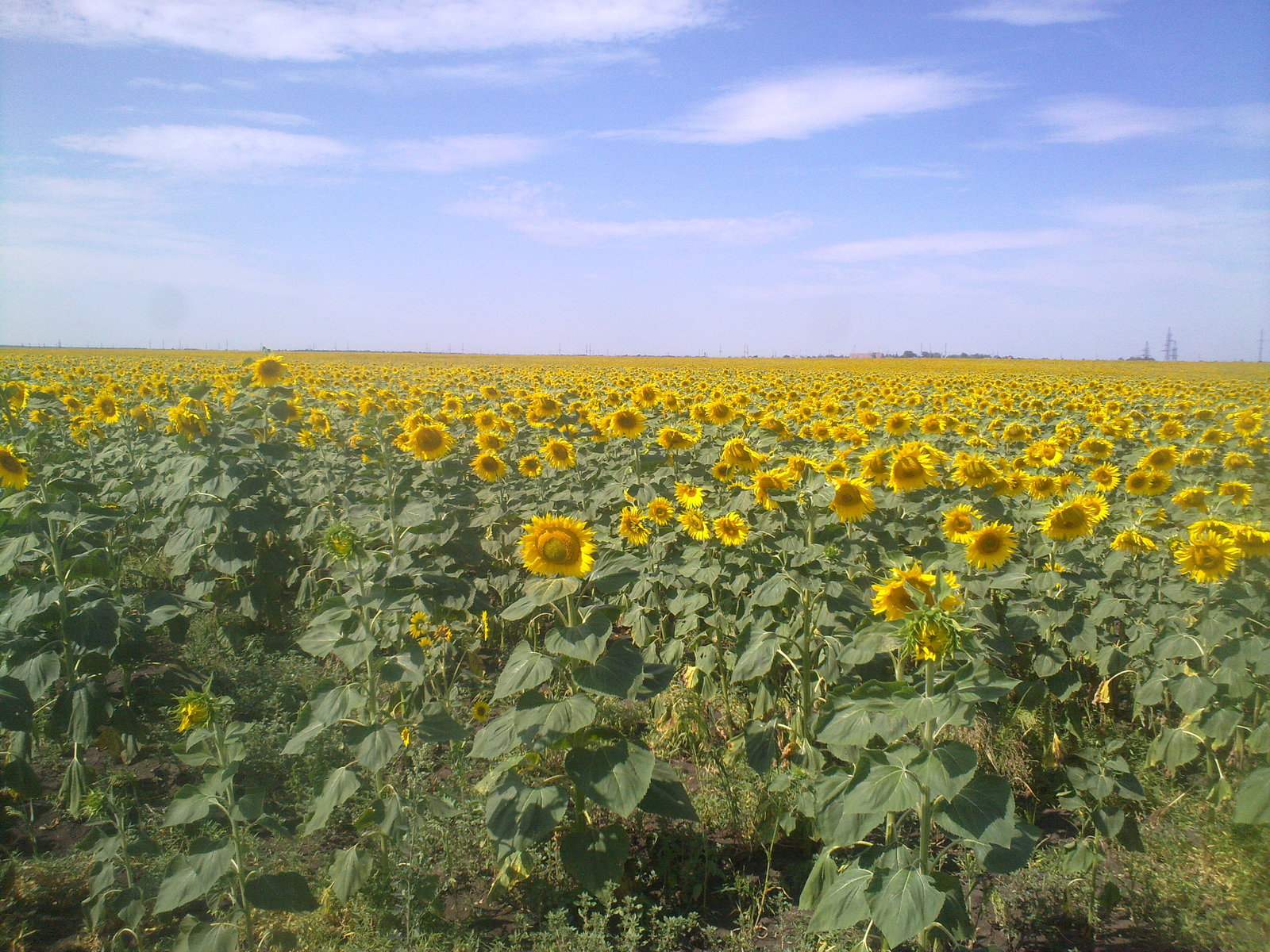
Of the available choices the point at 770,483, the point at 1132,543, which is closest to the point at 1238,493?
the point at 1132,543

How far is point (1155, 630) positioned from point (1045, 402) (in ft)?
33.6

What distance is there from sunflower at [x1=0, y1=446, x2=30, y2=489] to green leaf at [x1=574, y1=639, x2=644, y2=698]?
11.4ft

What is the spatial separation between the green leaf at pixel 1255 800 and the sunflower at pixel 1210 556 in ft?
4.47

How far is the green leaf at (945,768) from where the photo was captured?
2100 millimetres

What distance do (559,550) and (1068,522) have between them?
10.4 feet

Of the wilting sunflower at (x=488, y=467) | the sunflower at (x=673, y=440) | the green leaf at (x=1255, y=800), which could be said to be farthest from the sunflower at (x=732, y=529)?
the green leaf at (x=1255, y=800)

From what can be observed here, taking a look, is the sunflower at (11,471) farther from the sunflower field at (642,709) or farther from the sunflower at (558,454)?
the sunflower at (558,454)

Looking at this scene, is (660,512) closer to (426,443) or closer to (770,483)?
(770,483)

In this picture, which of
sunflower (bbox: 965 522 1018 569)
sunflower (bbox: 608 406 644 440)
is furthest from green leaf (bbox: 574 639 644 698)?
sunflower (bbox: 608 406 644 440)

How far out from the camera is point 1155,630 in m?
4.15

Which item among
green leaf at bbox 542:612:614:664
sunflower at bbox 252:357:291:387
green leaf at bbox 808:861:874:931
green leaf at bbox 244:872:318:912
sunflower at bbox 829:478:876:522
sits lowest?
green leaf at bbox 244:872:318:912

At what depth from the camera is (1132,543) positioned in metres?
4.48

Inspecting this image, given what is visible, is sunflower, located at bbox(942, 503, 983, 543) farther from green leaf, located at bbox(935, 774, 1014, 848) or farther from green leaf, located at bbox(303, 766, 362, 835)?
green leaf, located at bbox(303, 766, 362, 835)

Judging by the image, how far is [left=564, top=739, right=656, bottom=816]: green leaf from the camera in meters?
2.61
